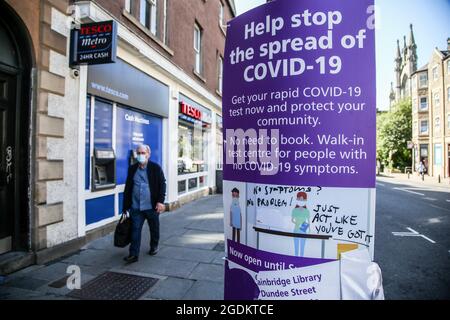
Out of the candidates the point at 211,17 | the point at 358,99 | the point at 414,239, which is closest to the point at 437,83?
the point at 211,17

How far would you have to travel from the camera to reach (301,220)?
5.72 ft

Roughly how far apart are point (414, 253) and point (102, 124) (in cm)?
676

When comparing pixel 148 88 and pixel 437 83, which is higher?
pixel 437 83

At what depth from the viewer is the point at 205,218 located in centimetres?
791

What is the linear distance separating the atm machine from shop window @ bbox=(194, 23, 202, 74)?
257 inches

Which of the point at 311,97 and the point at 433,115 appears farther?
the point at 433,115

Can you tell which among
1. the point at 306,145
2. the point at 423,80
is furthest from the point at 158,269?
the point at 423,80

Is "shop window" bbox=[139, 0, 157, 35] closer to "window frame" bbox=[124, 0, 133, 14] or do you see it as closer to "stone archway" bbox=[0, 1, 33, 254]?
"window frame" bbox=[124, 0, 133, 14]

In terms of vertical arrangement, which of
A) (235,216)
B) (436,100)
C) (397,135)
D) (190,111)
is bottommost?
(235,216)

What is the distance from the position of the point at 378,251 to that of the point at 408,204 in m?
7.44

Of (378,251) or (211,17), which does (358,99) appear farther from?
(211,17)

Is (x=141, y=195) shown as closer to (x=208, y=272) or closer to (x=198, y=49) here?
(x=208, y=272)

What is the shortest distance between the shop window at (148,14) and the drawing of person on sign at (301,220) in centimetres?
748

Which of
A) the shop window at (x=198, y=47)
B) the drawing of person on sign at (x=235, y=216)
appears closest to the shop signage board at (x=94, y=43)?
the drawing of person on sign at (x=235, y=216)
